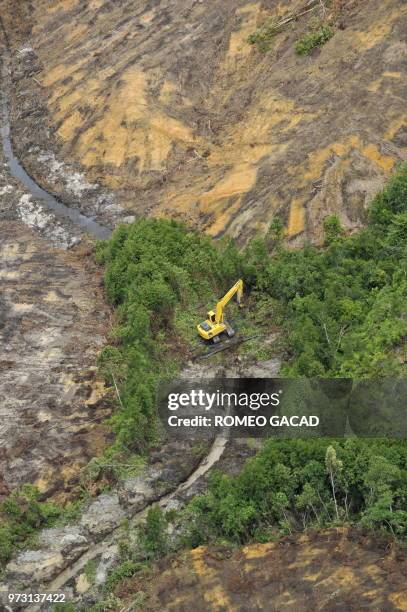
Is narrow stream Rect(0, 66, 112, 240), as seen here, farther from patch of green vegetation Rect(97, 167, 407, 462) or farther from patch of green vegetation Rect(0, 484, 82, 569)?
patch of green vegetation Rect(0, 484, 82, 569)

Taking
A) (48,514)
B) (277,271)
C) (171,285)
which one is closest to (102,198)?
(171,285)

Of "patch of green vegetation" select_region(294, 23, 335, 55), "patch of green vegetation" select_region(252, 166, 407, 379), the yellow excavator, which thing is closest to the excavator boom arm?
the yellow excavator

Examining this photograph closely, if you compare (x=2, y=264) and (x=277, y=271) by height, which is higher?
(x=2, y=264)

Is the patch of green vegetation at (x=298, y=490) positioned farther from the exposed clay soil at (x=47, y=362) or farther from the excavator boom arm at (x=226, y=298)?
Answer: the excavator boom arm at (x=226, y=298)

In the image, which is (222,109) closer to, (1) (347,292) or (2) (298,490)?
(1) (347,292)

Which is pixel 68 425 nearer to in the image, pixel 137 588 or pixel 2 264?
pixel 137 588

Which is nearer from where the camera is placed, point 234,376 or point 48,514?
point 48,514

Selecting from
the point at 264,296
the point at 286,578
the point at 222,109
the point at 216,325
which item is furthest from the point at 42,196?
the point at 286,578

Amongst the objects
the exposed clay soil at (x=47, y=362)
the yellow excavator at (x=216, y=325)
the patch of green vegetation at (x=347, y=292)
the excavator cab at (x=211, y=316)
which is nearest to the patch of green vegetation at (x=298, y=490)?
the patch of green vegetation at (x=347, y=292)
